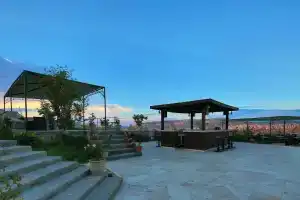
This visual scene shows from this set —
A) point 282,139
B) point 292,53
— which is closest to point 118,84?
point 292,53

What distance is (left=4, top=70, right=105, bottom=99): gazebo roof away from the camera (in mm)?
12000

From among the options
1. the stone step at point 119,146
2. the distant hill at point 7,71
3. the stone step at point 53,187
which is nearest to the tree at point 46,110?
the distant hill at point 7,71

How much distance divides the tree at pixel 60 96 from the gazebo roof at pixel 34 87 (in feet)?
1.03

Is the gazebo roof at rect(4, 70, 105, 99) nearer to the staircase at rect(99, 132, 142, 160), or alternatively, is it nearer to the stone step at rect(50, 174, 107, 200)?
the staircase at rect(99, 132, 142, 160)

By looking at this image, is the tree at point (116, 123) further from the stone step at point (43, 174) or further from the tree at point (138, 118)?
the stone step at point (43, 174)

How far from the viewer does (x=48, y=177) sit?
505 cm

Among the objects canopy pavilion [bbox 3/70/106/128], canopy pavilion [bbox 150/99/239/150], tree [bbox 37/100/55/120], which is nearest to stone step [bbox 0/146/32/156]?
canopy pavilion [bbox 3/70/106/128]

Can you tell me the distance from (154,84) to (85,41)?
7227 mm

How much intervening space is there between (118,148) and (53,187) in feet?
22.7

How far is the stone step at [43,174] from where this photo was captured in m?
4.28

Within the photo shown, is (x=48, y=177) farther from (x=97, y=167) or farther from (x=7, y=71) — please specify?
(x=7, y=71)

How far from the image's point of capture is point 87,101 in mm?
15219

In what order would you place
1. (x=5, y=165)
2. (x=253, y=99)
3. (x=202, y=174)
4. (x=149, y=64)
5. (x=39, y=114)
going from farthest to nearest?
(x=253, y=99) < (x=149, y=64) < (x=39, y=114) < (x=202, y=174) < (x=5, y=165)

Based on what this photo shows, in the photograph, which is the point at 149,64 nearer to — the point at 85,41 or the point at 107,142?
the point at 85,41
